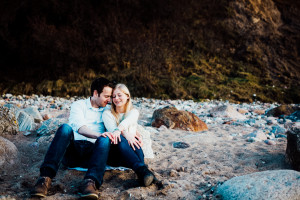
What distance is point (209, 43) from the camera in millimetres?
14508

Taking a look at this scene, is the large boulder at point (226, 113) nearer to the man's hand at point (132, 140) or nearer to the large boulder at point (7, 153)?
the man's hand at point (132, 140)

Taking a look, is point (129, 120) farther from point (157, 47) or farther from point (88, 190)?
point (157, 47)

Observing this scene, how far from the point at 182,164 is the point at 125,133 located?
34.1 inches

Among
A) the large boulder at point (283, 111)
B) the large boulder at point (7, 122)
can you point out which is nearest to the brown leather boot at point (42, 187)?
the large boulder at point (7, 122)

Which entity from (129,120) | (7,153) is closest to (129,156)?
(129,120)

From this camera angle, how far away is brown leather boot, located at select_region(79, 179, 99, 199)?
91.5 inches

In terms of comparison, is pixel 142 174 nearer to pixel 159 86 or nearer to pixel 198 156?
pixel 198 156

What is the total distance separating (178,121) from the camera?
5250mm

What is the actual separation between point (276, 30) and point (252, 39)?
70.4 inches

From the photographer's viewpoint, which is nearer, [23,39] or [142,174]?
[142,174]

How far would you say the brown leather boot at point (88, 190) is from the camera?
Answer: 2324mm

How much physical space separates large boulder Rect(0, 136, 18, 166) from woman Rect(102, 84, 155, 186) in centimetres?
132

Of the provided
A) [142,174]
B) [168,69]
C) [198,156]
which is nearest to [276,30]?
[168,69]

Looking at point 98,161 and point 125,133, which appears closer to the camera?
point 98,161
